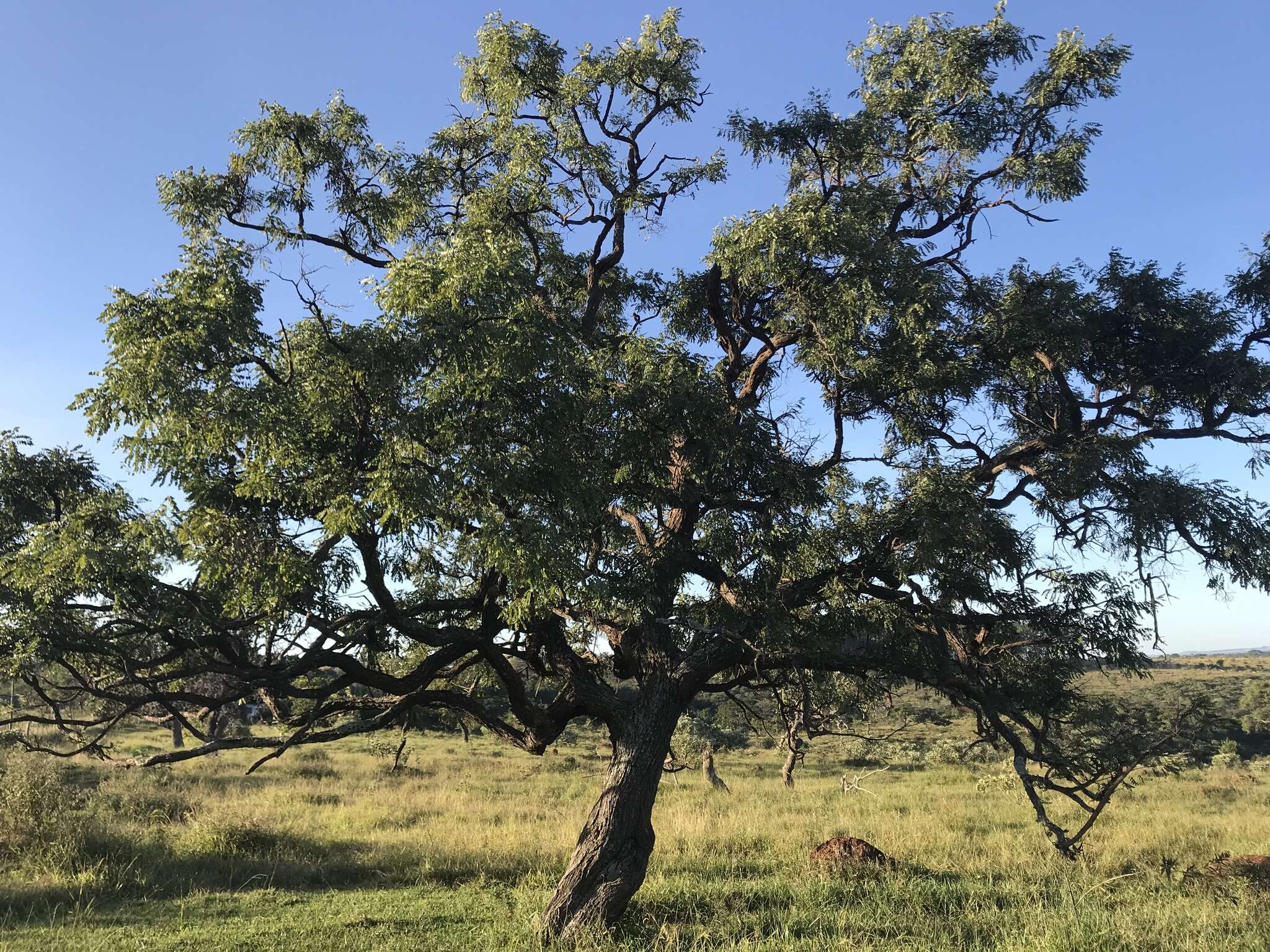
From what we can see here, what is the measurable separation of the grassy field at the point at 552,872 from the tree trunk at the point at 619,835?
379 mm

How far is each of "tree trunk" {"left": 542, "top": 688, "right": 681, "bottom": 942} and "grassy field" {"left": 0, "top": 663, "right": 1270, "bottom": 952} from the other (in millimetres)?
379

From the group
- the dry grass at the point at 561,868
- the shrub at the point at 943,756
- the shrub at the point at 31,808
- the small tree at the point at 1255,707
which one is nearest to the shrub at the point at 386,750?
the dry grass at the point at 561,868

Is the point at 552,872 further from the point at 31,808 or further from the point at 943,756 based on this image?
the point at 943,756

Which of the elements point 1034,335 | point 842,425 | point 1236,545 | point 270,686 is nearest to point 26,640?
point 270,686

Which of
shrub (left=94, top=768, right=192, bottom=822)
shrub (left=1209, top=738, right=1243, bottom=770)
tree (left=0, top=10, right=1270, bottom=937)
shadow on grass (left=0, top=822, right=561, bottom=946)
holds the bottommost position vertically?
shrub (left=1209, top=738, right=1243, bottom=770)

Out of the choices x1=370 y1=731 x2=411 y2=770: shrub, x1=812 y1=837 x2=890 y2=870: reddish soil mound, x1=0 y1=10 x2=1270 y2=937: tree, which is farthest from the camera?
x1=370 y1=731 x2=411 y2=770: shrub

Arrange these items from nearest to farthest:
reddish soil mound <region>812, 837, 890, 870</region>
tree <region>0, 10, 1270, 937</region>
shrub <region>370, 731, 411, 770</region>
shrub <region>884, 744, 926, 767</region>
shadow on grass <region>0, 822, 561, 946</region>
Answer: tree <region>0, 10, 1270, 937</region>
shadow on grass <region>0, 822, 561, 946</region>
reddish soil mound <region>812, 837, 890, 870</region>
shrub <region>370, 731, 411, 770</region>
shrub <region>884, 744, 926, 767</region>

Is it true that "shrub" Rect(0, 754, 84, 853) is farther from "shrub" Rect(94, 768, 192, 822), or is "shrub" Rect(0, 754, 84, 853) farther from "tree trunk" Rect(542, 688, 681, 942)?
"tree trunk" Rect(542, 688, 681, 942)

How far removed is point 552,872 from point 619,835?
435 centimetres

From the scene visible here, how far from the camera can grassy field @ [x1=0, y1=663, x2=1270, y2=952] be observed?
8156 mm

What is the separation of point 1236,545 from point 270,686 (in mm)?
9288

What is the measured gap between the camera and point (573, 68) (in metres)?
9.87

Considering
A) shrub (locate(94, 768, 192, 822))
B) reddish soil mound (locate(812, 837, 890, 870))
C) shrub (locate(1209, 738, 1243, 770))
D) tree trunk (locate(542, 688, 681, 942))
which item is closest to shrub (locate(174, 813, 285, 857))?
shrub (locate(94, 768, 192, 822))

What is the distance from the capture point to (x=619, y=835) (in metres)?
8.14
